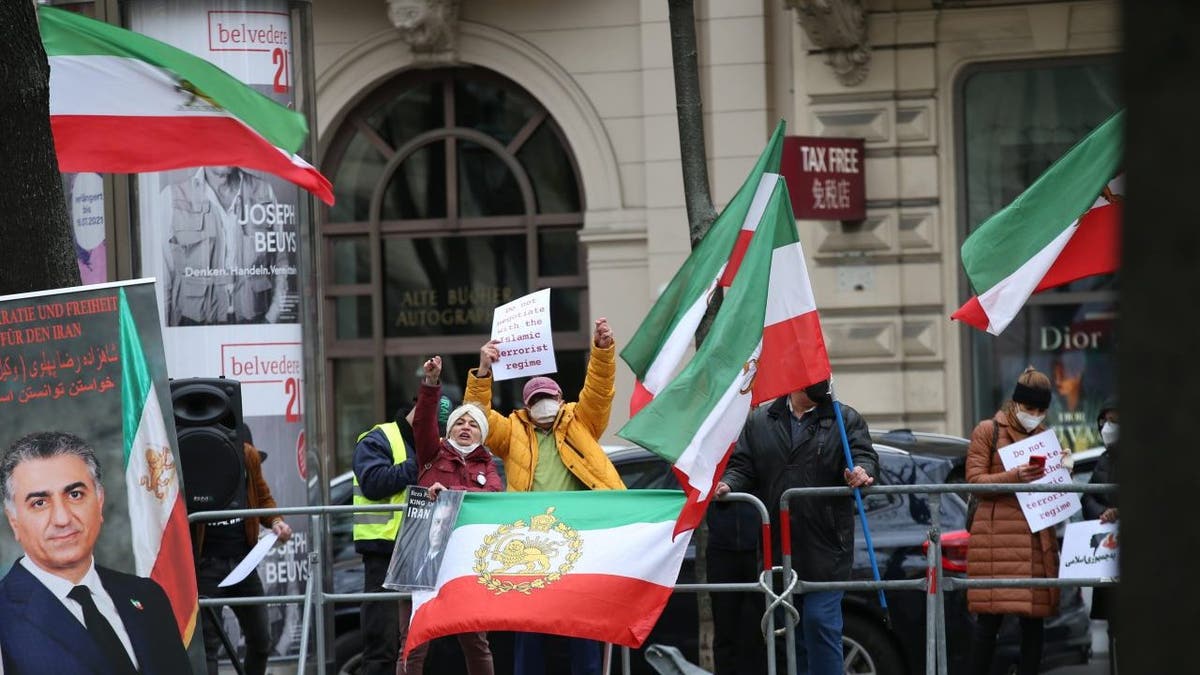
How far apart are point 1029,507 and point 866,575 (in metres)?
1.06

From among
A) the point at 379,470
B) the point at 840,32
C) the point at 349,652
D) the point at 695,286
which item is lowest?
the point at 349,652

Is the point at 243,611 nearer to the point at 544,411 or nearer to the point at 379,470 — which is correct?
the point at 379,470

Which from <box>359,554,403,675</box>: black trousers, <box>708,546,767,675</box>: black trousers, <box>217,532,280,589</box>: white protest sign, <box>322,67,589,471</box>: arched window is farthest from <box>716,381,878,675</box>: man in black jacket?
<box>322,67,589,471</box>: arched window

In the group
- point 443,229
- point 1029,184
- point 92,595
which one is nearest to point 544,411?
point 92,595

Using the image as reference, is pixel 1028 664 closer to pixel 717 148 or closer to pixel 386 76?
pixel 717 148

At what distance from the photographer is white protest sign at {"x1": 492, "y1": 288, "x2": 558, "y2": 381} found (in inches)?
326

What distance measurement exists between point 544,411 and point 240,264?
2077 millimetres

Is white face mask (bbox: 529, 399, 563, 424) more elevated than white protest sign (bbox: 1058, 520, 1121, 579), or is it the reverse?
white face mask (bbox: 529, 399, 563, 424)

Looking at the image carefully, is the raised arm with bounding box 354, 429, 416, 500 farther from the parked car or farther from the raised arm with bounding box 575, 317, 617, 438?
the parked car

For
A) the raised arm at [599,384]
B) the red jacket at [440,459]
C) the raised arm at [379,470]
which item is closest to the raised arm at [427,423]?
the red jacket at [440,459]

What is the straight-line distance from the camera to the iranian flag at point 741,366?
25.2 ft

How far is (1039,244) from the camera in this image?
26.5ft

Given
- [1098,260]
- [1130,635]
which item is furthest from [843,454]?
[1130,635]

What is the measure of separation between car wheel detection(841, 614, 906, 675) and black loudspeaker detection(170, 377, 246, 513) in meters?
3.16
